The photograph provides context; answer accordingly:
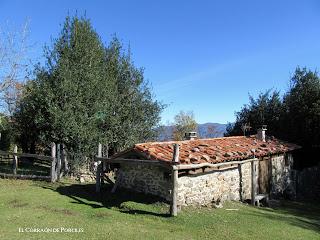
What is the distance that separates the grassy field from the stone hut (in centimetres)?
66

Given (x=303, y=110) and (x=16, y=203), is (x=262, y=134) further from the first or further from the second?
(x=16, y=203)

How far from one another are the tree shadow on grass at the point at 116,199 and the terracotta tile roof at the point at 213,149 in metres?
1.78

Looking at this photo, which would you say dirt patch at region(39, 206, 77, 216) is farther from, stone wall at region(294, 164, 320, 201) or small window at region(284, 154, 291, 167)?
stone wall at region(294, 164, 320, 201)

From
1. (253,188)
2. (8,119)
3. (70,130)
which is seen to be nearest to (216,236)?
(253,188)

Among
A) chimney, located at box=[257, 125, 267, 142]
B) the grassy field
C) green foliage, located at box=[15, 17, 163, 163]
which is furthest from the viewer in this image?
chimney, located at box=[257, 125, 267, 142]

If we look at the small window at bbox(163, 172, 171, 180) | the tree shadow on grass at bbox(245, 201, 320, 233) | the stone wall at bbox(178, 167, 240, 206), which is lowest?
the tree shadow on grass at bbox(245, 201, 320, 233)

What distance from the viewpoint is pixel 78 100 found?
22.5 metres

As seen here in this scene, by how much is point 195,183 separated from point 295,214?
18.6 feet

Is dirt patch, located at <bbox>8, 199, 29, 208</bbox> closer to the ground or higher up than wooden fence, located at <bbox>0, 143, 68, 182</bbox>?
closer to the ground

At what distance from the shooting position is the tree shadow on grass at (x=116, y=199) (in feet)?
46.3

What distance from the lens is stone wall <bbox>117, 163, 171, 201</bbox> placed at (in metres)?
14.9

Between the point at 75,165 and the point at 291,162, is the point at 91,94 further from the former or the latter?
the point at 291,162

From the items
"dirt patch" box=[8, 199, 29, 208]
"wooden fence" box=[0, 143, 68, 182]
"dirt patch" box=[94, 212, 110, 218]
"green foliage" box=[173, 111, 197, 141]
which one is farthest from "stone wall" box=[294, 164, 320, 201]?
"green foliage" box=[173, 111, 197, 141]

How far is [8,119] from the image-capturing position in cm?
3256
